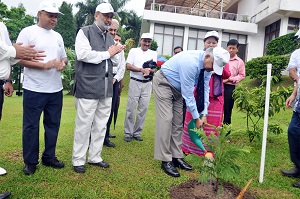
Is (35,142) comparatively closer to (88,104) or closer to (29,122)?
(29,122)

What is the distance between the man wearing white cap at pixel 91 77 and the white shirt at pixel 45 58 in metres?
0.26

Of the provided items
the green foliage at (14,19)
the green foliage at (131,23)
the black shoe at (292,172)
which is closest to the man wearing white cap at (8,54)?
the black shoe at (292,172)

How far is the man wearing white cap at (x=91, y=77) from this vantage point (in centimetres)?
345

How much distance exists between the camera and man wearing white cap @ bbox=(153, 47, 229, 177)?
11.5ft

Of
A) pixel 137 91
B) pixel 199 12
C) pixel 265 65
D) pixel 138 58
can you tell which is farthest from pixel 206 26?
pixel 137 91

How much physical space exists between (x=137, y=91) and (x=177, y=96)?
155 centimetres

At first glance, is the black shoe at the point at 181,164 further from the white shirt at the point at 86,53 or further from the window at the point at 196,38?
the window at the point at 196,38

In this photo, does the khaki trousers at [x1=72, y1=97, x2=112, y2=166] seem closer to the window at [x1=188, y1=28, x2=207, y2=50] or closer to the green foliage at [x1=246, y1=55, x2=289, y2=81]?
the green foliage at [x1=246, y1=55, x2=289, y2=81]

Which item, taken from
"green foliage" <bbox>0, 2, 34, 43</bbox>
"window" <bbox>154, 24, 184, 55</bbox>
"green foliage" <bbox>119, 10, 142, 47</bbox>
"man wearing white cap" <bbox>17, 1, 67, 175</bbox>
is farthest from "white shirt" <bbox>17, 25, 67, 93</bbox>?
"green foliage" <bbox>119, 10, 142, 47</bbox>

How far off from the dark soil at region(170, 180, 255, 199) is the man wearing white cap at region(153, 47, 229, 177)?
36cm

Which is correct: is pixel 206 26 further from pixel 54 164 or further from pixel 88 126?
pixel 54 164

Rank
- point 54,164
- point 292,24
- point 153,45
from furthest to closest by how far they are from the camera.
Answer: point 153,45 → point 292,24 → point 54,164

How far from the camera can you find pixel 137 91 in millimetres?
5305

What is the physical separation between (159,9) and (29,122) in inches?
830
